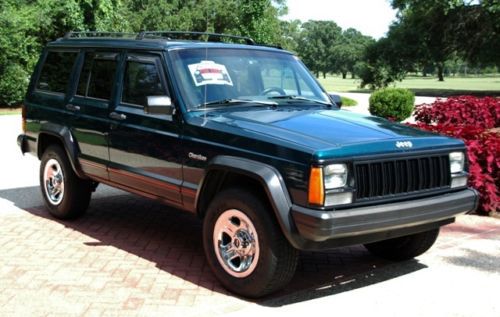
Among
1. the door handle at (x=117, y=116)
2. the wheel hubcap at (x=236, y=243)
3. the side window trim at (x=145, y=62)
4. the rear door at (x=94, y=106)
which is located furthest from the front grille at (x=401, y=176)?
the rear door at (x=94, y=106)

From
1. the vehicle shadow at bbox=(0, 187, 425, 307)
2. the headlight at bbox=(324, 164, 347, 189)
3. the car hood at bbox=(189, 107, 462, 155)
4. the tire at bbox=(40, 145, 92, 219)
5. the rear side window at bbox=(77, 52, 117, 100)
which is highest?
the rear side window at bbox=(77, 52, 117, 100)

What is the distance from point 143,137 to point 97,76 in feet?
3.95

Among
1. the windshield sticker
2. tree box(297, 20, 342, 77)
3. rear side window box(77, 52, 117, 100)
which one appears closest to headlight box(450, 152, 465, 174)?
the windshield sticker

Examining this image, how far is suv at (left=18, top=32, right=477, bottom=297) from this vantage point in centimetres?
Result: 414

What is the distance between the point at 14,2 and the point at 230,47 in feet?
69.4

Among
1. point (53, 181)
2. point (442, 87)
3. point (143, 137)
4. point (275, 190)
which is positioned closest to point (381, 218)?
point (275, 190)

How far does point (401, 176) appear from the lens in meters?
4.43

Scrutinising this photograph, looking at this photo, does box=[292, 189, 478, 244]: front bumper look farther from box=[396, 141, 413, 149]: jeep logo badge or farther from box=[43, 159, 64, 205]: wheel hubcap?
box=[43, 159, 64, 205]: wheel hubcap

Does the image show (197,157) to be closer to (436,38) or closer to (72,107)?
(72,107)

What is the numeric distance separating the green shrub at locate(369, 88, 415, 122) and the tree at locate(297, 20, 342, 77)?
4022 inches

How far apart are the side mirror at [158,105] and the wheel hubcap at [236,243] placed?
3.22 ft

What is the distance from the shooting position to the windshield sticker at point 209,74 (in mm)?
5141

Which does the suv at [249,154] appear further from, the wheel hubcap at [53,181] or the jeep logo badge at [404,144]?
the wheel hubcap at [53,181]

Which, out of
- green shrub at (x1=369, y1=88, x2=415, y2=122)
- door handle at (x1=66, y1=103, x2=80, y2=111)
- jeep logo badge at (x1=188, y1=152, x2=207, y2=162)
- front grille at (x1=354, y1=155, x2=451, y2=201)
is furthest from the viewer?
green shrub at (x1=369, y1=88, x2=415, y2=122)
